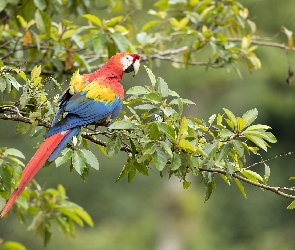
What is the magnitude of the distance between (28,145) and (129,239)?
250cm

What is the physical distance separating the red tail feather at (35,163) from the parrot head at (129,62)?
0.78 metres

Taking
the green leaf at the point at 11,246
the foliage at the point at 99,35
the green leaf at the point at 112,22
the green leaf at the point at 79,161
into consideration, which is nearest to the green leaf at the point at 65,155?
the green leaf at the point at 79,161

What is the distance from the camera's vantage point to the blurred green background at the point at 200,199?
40.0 ft

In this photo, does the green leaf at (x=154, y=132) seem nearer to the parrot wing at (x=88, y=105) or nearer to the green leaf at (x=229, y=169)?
the green leaf at (x=229, y=169)

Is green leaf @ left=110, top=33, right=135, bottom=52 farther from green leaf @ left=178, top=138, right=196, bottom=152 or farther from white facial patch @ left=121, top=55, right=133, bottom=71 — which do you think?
green leaf @ left=178, top=138, right=196, bottom=152

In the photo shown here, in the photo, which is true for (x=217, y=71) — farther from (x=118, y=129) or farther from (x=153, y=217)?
(x=118, y=129)

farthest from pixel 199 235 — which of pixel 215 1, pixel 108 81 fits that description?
pixel 108 81

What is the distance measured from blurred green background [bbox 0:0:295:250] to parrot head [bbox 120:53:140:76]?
842 centimetres

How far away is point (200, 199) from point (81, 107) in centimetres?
964

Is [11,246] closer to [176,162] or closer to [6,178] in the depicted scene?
[6,178]

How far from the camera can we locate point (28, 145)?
39.5ft

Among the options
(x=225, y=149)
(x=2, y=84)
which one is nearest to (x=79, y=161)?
(x=2, y=84)

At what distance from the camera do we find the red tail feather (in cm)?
235

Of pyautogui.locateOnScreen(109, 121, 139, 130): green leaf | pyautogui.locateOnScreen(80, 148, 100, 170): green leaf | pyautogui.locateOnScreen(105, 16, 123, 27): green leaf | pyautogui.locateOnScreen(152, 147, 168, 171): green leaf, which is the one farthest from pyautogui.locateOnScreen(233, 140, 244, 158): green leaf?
pyautogui.locateOnScreen(105, 16, 123, 27): green leaf
